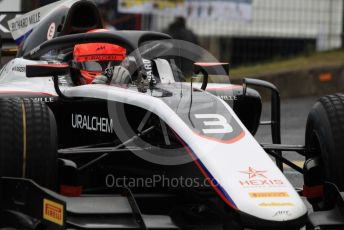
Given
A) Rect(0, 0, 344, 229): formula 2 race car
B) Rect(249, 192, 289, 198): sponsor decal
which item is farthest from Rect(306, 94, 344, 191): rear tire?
Rect(249, 192, 289, 198): sponsor decal

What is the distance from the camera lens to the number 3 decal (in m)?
5.75

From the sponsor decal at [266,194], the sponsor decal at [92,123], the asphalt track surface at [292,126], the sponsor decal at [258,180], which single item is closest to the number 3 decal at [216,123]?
the sponsor decal at [258,180]

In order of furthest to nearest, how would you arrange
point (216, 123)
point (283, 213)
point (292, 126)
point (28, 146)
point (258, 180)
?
point (292, 126), point (216, 123), point (28, 146), point (258, 180), point (283, 213)

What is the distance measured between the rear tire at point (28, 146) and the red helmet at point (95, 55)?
1.35 metres

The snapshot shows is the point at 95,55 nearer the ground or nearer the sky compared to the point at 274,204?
nearer the sky

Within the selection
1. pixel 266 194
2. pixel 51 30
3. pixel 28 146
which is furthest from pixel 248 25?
pixel 266 194

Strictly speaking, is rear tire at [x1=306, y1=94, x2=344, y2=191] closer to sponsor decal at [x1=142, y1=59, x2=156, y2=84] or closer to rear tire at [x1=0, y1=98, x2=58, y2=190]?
sponsor decal at [x1=142, y1=59, x2=156, y2=84]

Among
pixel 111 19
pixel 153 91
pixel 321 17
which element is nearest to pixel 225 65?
pixel 153 91

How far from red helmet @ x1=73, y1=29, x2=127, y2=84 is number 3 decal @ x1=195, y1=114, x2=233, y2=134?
1399 mm

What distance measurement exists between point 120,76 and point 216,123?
100 centimetres

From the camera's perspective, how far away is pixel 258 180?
542 centimetres

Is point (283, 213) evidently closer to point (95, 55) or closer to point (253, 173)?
point (253, 173)

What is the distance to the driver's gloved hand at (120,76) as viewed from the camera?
655cm

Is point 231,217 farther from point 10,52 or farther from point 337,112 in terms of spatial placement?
point 10,52
